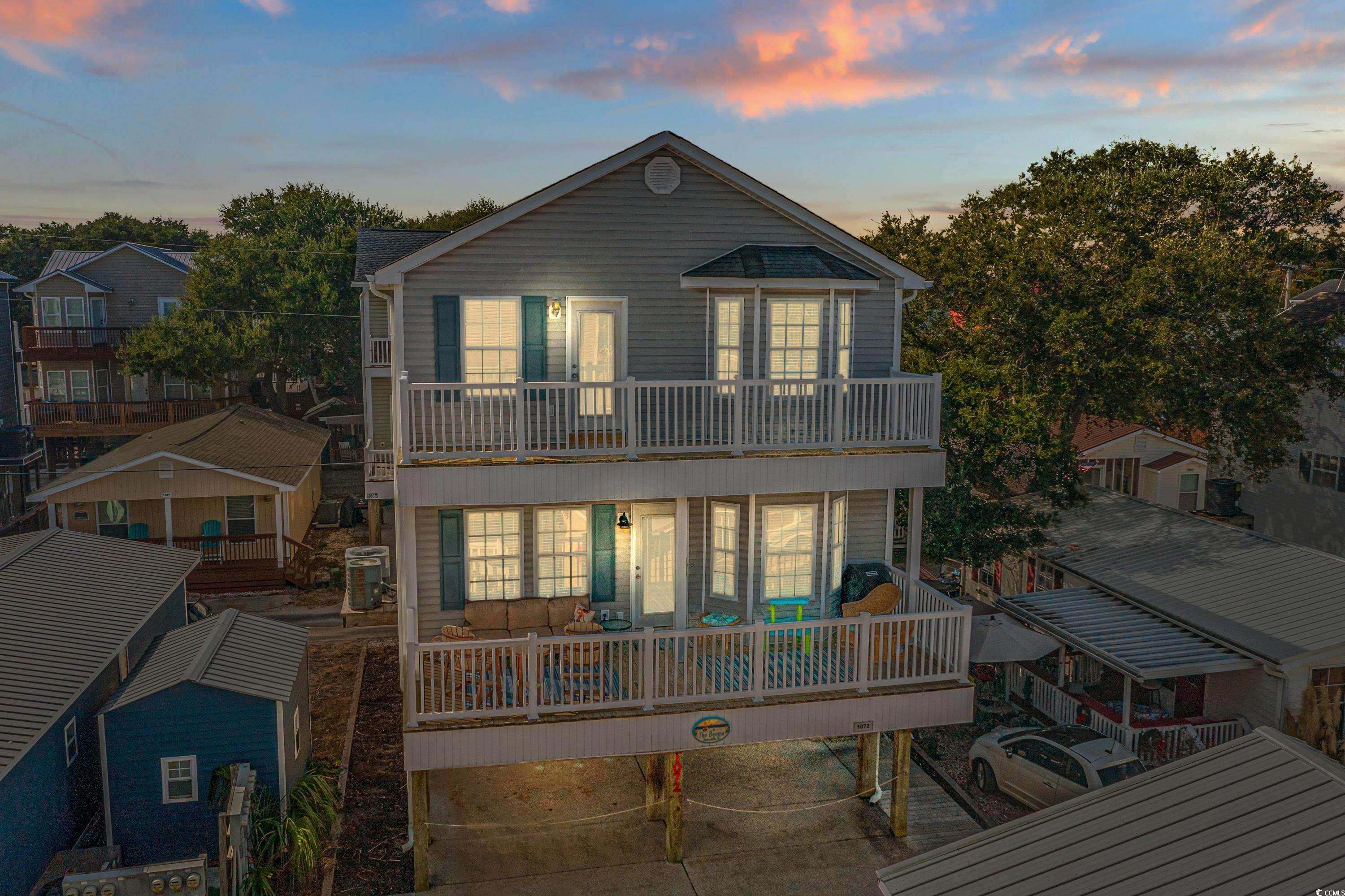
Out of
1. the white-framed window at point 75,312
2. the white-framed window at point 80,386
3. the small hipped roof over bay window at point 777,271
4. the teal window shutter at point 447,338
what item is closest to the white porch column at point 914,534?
the small hipped roof over bay window at point 777,271

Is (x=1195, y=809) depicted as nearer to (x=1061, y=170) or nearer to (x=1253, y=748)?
(x=1253, y=748)

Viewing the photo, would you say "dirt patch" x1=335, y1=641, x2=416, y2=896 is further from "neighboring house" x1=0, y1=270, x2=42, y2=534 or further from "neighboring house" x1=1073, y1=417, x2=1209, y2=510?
"neighboring house" x1=1073, y1=417, x2=1209, y2=510

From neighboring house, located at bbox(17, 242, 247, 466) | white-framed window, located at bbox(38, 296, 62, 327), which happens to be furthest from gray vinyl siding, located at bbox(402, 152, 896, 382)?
white-framed window, located at bbox(38, 296, 62, 327)

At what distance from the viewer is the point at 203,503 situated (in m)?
27.1

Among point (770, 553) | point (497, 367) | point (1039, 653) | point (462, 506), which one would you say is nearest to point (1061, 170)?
point (1039, 653)

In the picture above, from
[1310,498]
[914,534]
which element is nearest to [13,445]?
[914,534]

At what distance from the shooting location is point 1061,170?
77.8ft

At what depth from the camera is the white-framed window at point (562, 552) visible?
14.2 meters

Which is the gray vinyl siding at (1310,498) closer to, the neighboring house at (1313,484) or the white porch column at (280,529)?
the neighboring house at (1313,484)

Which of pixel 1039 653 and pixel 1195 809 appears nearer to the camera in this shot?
pixel 1195 809

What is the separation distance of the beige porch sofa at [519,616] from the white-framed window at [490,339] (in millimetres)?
3387

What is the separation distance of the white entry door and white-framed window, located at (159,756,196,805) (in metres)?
6.40

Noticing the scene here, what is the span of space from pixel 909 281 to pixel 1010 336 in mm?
7063

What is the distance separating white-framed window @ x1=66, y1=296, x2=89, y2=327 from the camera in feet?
139
